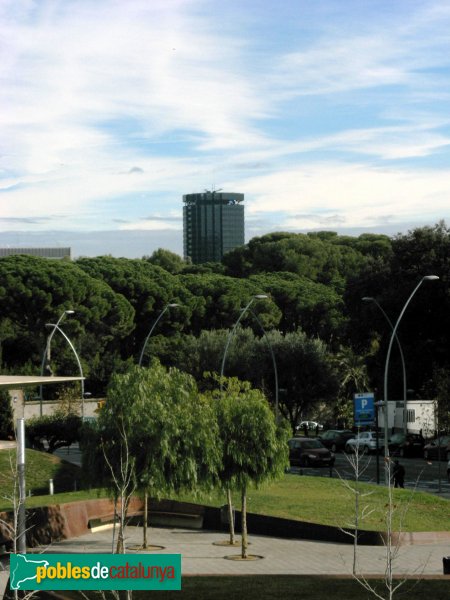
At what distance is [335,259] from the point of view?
111 meters

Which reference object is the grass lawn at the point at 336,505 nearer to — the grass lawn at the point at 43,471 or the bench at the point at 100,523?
the bench at the point at 100,523

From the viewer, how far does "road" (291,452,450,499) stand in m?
40.4

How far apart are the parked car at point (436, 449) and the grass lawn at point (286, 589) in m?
33.0

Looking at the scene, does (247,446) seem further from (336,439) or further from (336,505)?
(336,439)

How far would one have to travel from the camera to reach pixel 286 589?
62.2 ft

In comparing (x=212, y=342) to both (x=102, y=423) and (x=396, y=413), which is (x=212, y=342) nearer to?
(x=396, y=413)

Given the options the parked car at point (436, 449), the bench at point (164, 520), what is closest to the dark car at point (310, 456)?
the parked car at point (436, 449)

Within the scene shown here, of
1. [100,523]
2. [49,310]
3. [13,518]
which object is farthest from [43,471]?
[49,310]

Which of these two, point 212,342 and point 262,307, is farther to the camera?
point 262,307

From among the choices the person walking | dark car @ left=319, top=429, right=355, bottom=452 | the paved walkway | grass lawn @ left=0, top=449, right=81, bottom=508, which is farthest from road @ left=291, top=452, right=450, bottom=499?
the paved walkway

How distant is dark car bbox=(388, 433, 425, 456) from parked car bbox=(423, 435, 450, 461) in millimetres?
1244

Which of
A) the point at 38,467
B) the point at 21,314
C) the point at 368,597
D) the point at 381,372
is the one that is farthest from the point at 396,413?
the point at 368,597

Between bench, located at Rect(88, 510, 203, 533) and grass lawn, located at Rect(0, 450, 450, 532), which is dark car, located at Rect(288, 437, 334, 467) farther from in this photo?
bench, located at Rect(88, 510, 203, 533)

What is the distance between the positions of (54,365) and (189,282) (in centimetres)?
1873
